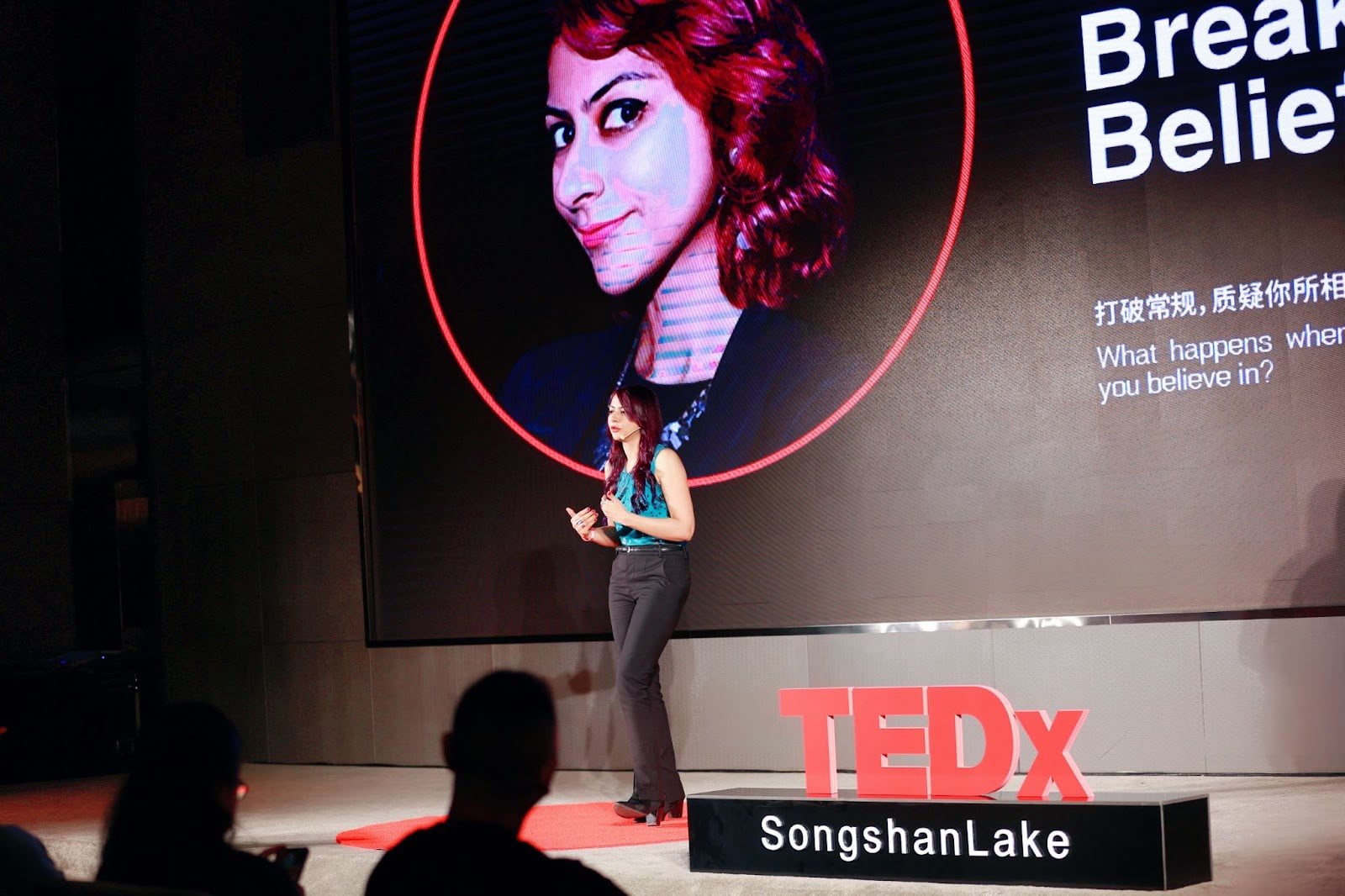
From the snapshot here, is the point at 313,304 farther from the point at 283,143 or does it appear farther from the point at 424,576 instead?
the point at 424,576

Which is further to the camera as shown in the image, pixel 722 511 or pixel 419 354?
pixel 419 354

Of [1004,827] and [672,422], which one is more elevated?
[672,422]

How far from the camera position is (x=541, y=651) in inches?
273

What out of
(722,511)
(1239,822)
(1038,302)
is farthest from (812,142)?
(1239,822)

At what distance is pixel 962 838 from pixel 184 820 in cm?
227

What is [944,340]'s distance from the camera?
19.5 feet

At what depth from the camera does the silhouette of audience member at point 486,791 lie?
1803mm

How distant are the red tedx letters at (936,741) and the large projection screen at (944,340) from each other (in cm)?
179

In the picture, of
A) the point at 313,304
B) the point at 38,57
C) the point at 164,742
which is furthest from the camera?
the point at 38,57

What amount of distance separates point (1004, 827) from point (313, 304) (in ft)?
16.6

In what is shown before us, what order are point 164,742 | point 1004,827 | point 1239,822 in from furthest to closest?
point 1239,822 → point 1004,827 → point 164,742

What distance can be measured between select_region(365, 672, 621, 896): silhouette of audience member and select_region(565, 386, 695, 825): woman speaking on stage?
3.03m

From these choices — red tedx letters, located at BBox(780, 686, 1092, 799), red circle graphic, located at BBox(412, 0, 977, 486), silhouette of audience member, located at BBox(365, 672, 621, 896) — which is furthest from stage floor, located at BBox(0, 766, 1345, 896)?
silhouette of audience member, located at BBox(365, 672, 621, 896)

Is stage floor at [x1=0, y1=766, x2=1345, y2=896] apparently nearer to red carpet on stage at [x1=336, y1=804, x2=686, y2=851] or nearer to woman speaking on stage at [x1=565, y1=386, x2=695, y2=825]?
red carpet on stage at [x1=336, y1=804, x2=686, y2=851]
